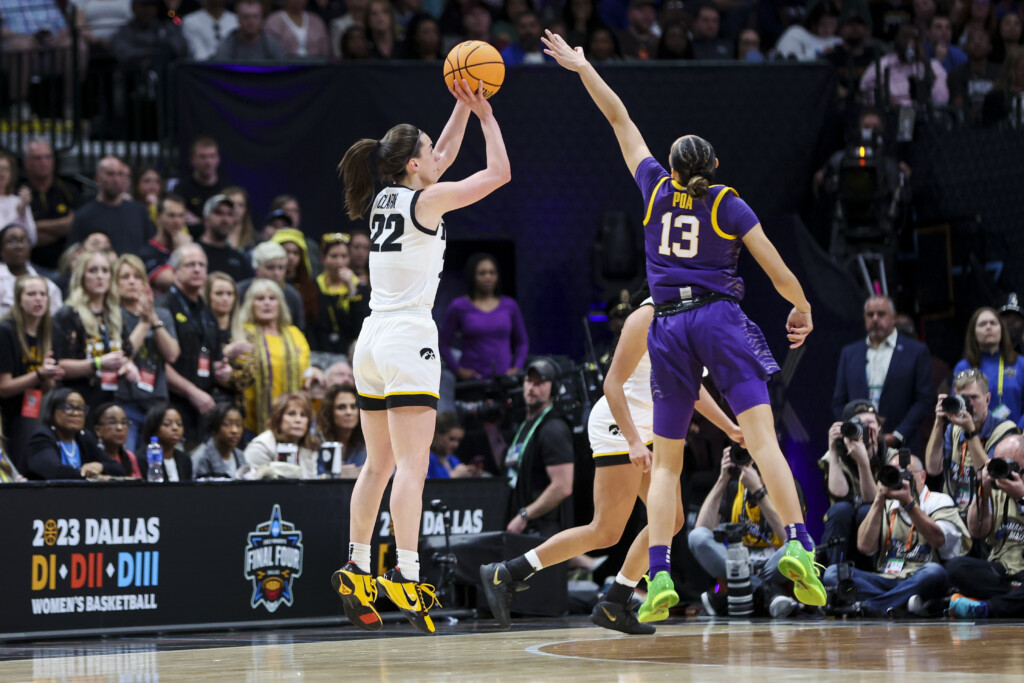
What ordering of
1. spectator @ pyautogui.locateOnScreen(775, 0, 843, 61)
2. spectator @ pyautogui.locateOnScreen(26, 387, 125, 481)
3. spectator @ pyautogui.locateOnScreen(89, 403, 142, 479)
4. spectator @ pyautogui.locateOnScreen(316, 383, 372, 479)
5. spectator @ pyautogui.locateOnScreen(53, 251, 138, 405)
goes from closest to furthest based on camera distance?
spectator @ pyautogui.locateOnScreen(26, 387, 125, 481) → spectator @ pyautogui.locateOnScreen(89, 403, 142, 479) → spectator @ pyautogui.locateOnScreen(53, 251, 138, 405) → spectator @ pyautogui.locateOnScreen(316, 383, 372, 479) → spectator @ pyautogui.locateOnScreen(775, 0, 843, 61)

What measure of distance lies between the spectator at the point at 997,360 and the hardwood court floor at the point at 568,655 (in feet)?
9.03

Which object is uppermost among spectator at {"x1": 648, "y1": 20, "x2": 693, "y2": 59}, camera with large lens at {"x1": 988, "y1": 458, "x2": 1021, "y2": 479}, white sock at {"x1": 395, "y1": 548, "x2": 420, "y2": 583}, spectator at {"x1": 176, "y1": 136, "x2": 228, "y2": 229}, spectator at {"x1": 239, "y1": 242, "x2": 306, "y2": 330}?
spectator at {"x1": 648, "y1": 20, "x2": 693, "y2": 59}

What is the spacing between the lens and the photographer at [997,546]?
848 centimetres

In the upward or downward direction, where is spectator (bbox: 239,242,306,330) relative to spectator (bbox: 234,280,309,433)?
upward

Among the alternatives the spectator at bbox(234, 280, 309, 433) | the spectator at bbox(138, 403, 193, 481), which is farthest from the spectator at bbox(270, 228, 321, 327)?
the spectator at bbox(138, 403, 193, 481)

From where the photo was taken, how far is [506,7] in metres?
14.4

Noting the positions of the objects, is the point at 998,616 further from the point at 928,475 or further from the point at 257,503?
the point at 257,503

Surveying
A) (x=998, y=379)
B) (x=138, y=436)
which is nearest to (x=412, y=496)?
(x=138, y=436)

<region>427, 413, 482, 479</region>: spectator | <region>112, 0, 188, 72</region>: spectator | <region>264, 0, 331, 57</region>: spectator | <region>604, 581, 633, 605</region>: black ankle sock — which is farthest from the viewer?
<region>264, 0, 331, 57</region>: spectator

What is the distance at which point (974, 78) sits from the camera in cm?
1357

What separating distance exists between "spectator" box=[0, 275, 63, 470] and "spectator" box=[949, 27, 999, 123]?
27.0 ft

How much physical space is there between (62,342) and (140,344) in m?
0.52

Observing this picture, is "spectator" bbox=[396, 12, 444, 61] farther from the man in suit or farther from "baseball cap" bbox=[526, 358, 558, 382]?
the man in suit

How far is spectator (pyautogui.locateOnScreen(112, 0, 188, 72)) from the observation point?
519 inches
